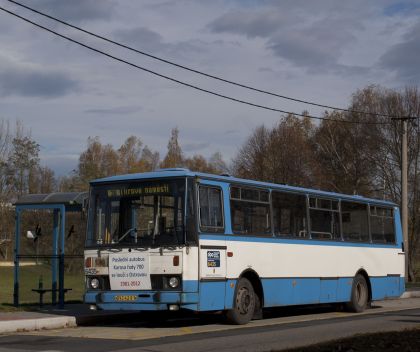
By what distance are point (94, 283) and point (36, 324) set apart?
1403 millimetres

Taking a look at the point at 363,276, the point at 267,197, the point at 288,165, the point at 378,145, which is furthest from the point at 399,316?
the point at 288,165

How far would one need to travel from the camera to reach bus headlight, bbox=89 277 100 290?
49.9 feet

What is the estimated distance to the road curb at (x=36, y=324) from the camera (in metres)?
14.3

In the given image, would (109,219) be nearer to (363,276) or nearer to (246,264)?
(246,264)

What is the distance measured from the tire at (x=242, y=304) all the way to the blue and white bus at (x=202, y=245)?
0.02m

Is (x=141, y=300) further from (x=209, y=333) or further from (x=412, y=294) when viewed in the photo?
(x=412, y=294)

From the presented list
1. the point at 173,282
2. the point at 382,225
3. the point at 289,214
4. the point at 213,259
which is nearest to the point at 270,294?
the point at 289,214

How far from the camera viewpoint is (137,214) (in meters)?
15.3

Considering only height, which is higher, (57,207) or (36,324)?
(57,207)

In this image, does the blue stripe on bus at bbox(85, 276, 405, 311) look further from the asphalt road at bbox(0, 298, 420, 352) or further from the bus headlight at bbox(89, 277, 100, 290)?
the asphalt road at bbox(0, 298, 420, 352)

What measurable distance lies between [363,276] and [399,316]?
2.60m

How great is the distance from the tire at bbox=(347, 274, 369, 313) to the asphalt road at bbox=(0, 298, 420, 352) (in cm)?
51

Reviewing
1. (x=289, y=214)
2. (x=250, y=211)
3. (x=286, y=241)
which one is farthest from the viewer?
(x=289, y=214)

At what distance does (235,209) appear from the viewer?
15.8 metres
